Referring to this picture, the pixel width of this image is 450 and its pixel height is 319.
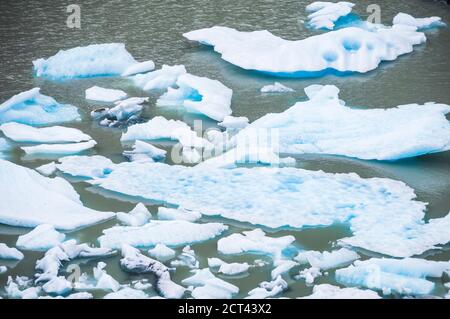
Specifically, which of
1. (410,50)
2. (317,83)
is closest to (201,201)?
(317,83)

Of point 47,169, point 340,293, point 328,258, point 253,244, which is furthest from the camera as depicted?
point 47,169

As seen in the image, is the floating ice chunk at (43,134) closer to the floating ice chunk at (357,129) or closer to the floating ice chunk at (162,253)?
the floating ice chunk at (357,129)

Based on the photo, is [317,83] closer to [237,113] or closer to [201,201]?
[237,113]

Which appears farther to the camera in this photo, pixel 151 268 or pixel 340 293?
pixel 151 268

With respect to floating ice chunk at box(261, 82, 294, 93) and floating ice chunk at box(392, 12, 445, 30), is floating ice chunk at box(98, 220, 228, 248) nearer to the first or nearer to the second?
floating ice chunk at box(261, 82, 294, 93)

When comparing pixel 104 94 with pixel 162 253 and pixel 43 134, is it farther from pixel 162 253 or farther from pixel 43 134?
pixel 162 253

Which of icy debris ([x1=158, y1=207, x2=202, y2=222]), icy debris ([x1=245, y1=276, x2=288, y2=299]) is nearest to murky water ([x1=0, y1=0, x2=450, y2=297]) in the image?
icy debris ([x1=245, y1=276, x2=288, y2=299])

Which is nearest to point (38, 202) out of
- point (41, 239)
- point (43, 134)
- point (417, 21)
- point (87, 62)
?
point (41, 239)
